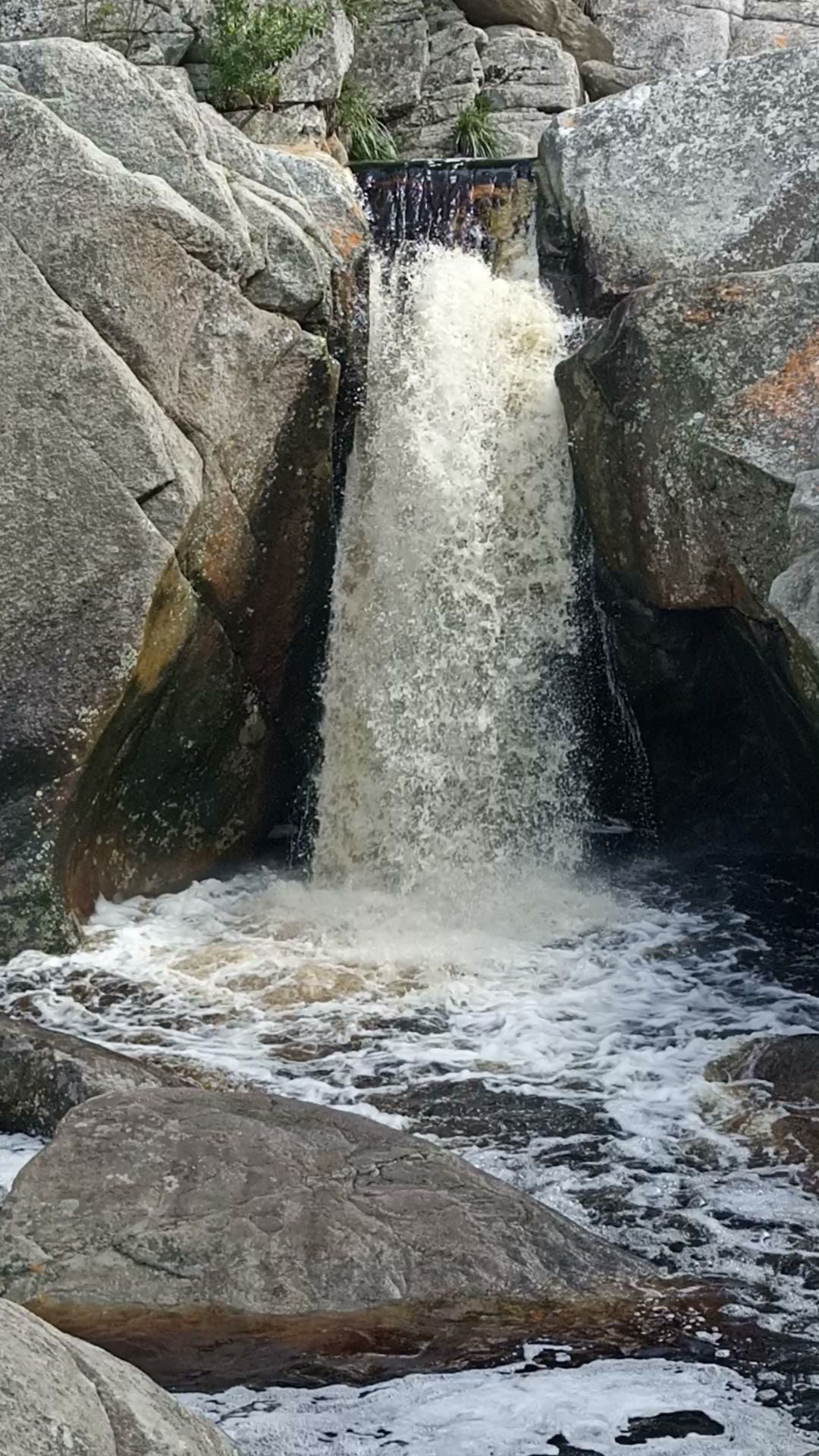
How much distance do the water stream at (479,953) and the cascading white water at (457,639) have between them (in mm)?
16

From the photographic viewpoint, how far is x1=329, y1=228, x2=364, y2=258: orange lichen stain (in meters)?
9.41

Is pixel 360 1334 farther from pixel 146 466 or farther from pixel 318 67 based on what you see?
pixel 318 67

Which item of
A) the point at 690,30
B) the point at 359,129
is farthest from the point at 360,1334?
the point at 690,30

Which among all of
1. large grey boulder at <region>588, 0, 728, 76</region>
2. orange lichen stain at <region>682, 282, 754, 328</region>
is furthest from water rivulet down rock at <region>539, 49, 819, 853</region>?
large grey boulder at <region>588, 0, 728, 76</region>

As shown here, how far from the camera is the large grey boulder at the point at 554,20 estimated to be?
48.4 ft

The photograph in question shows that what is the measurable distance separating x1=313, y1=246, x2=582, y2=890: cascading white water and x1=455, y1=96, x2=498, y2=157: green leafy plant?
5024 mm

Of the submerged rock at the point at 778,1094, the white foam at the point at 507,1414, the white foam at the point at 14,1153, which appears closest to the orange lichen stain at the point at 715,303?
the submerged rock at the point at 778,1094

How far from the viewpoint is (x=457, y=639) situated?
30.3 ft

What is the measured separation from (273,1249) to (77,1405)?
2087mm

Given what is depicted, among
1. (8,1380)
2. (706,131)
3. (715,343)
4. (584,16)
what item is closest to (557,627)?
(715,343)

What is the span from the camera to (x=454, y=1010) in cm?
713

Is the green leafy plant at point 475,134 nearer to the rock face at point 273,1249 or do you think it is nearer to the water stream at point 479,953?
the water stream at point 479,953

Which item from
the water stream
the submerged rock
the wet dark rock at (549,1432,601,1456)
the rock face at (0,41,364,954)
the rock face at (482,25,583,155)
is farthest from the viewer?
the rock face at (482,25,583,155)

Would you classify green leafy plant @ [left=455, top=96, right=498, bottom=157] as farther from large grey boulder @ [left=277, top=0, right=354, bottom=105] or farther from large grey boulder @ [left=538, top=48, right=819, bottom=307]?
large grey boulder @ [left=538, top=48, right=819, bottom=307]
